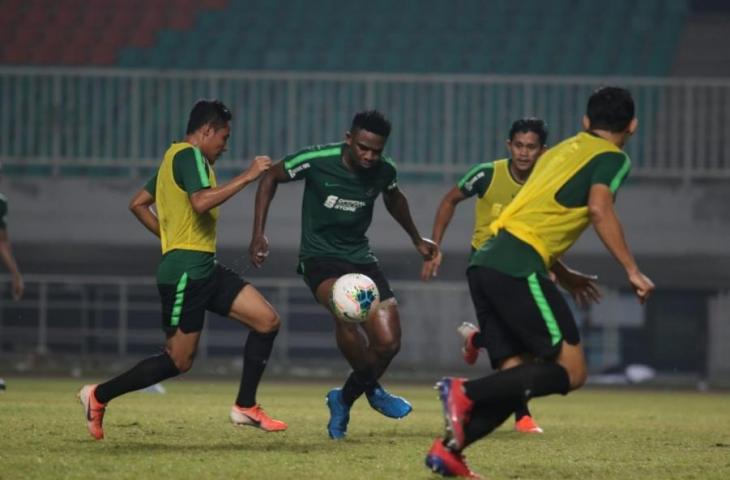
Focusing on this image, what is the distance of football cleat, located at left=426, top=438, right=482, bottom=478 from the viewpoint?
21.3 feet

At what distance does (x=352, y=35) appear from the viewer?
24.2 meters

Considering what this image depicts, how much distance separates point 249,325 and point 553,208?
2656 millimetres

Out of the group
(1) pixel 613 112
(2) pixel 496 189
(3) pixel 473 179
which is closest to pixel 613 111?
(1) pixel 613 112

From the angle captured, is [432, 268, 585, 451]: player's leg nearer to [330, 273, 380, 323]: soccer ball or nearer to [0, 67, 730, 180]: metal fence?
[330, 273, 380, 323]: soccer ball

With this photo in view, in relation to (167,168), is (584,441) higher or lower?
lower

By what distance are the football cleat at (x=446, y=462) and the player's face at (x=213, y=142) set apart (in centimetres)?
280

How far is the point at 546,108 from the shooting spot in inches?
834

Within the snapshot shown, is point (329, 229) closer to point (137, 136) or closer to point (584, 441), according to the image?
point (584, 441)

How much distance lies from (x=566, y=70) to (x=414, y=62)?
7.66ft

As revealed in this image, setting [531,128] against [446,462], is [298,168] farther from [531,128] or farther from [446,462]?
[446,462]

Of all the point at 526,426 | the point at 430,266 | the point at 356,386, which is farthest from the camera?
the point at 526,426

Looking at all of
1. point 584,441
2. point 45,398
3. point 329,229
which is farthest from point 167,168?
point 45,398

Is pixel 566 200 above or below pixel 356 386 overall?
above

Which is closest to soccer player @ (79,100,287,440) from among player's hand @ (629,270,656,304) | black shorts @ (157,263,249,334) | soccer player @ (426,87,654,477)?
black shorts @ (157,263,249,334)
